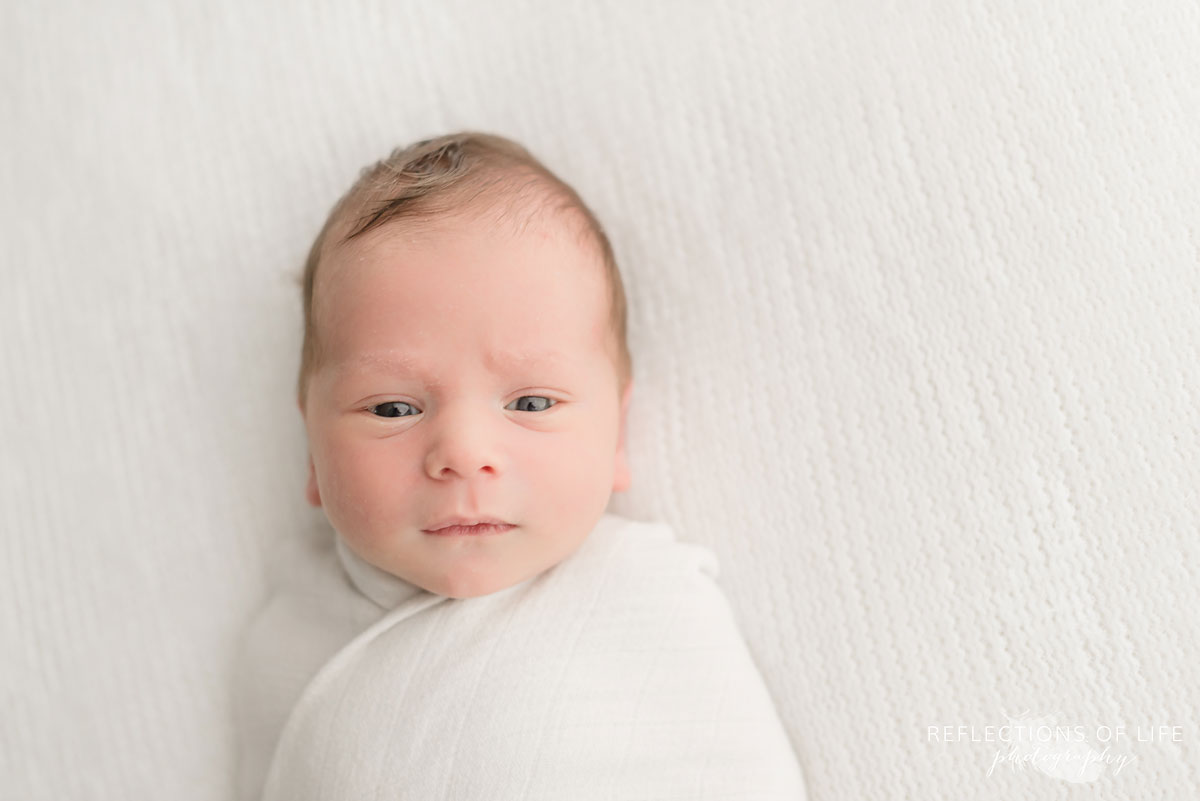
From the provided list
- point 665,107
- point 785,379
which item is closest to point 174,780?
point 785,379

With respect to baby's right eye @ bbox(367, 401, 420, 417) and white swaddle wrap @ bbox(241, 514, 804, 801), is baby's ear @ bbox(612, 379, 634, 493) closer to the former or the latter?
white swaddle wrap @ bbox(241, 514, 804, 801)

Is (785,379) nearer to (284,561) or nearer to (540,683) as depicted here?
(540,683)

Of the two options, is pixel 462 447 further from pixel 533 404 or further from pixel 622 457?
pixel 622 457

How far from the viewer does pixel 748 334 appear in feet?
3.95

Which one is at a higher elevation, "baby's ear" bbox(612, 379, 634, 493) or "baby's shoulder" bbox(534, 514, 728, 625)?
"baby's ear" bbox(612, 379, 634, 493)

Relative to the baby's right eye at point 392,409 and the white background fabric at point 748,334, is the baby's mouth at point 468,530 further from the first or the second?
the white background fabric at point 748,334

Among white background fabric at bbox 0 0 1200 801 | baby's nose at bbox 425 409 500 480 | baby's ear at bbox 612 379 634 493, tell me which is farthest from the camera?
baby's ear at bbox 612 379 634 493

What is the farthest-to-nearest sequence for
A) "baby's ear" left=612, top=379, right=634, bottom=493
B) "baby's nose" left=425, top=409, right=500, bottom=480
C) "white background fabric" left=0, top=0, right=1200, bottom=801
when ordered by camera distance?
"baby's ear" left=612, top=379, right=634, bottom=493, "white background fabric" left=0, top=0, right=1200, bottom=801, "baby's nose" left=425, top=409, right=500, bottom=480

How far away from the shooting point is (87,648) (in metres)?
1.29

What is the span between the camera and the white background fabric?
41.6 inches

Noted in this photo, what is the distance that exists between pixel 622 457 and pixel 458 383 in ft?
1.01

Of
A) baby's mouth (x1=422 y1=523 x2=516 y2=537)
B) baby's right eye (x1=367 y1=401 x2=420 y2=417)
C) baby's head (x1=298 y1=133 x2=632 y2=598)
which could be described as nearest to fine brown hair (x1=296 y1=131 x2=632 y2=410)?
baby's head (x1=298 y1=133 x2=632 y2=598)

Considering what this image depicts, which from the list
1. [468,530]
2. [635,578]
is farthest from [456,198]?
[635,578]

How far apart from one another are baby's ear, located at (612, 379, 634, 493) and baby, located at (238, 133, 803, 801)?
0.24 ft
